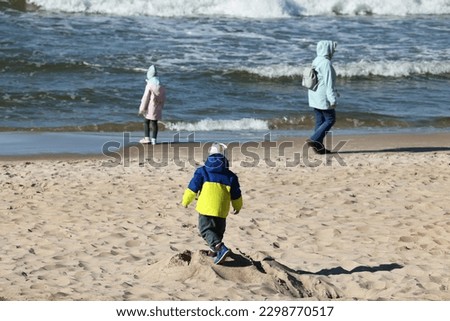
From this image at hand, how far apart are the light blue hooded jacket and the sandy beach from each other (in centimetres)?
76

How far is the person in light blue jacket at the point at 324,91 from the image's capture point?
1275 centimetres

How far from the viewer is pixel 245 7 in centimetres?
2875

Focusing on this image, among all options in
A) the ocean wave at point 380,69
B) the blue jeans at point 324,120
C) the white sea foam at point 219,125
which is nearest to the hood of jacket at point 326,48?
the blue jeans at point 324,120

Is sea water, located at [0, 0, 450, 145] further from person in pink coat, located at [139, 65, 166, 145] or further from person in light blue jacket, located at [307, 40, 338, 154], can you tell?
person in light blue jacket, located at [307, 40, 338, 154]

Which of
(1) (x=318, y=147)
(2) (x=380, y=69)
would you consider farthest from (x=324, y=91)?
(2) (x=380, y=69)

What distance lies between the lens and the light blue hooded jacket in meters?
12.7

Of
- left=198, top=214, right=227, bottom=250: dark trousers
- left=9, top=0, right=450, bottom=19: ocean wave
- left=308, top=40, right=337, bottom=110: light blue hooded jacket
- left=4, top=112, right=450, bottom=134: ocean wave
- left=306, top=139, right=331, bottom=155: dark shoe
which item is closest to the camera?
left=198, top=214, right=227, bottom=250: dark trousers

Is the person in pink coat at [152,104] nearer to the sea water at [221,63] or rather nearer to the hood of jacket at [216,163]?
the sea water at [221,63]

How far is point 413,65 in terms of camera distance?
863 inches

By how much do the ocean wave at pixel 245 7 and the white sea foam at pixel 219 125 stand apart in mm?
11968

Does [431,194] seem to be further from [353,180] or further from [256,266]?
[256,266]

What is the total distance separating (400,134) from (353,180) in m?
4.15

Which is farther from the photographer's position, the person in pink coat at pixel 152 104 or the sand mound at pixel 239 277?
the person in pink coat at pixel 152 104

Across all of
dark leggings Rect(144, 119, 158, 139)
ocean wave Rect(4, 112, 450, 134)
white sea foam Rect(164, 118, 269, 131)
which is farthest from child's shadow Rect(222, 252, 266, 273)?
white sea foam Rect(164, 118, 269, 131)
